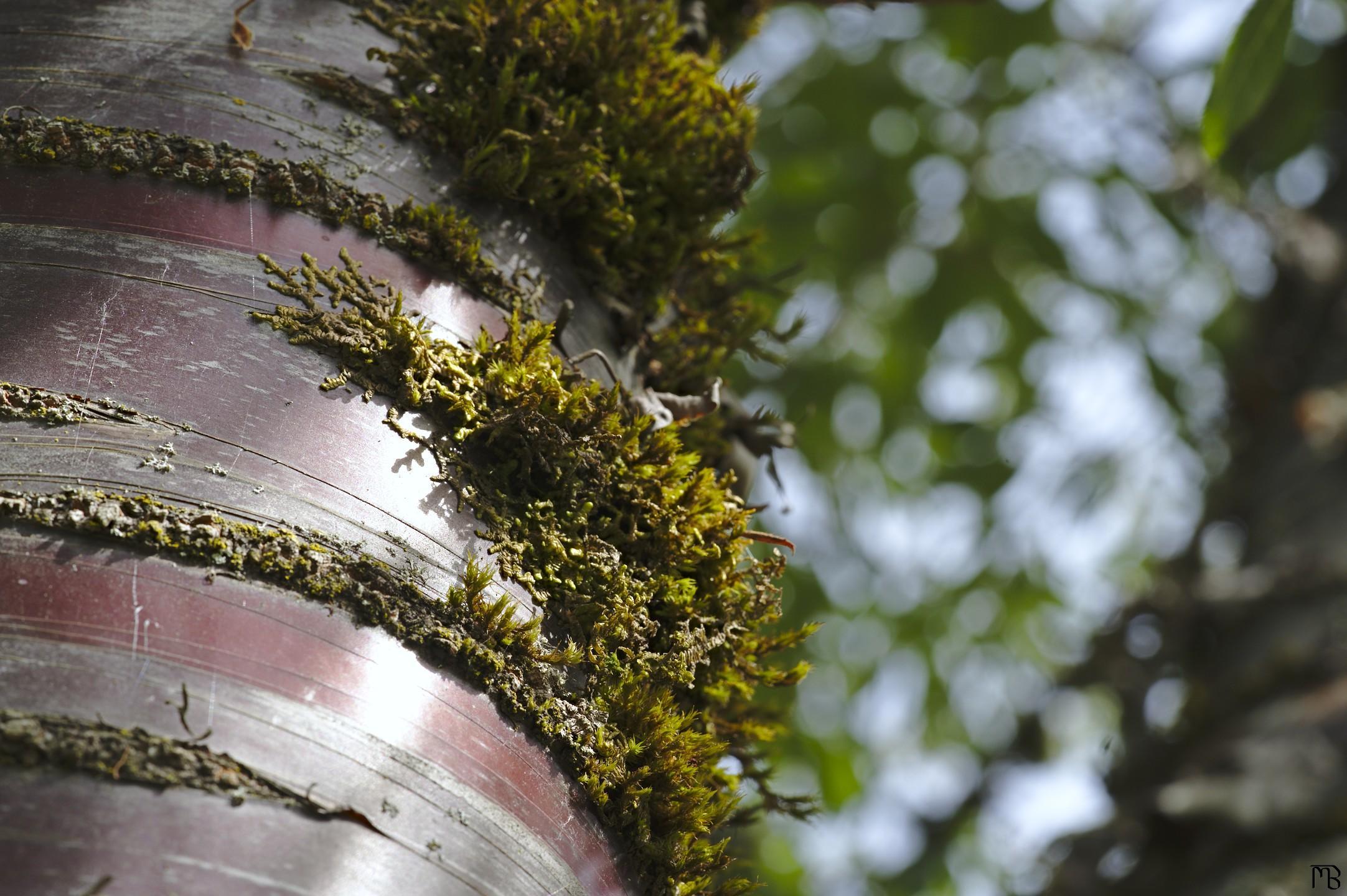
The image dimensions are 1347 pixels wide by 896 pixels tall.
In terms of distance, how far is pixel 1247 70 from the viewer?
1515 mm

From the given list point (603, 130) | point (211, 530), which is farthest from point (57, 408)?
point (603, 130)

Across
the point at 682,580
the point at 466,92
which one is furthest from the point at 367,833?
the point at 466,92

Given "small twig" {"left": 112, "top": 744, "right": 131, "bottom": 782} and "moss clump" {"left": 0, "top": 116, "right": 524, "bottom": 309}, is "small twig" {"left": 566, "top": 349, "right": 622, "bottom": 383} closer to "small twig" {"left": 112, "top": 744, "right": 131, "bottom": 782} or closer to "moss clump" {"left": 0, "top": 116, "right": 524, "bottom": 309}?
"moss clump" {"left": 0, "top": 116, "right": 524, "bottom": 309}

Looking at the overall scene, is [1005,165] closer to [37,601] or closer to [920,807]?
[920,807]

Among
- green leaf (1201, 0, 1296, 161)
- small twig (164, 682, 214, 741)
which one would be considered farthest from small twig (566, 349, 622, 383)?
green leaf (1201, 0, 1296, 161)

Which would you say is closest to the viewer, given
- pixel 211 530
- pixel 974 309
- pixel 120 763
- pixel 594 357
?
pixel 120 763

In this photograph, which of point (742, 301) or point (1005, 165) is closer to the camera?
point (742, 301)

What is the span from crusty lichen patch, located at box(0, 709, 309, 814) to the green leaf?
63.2 inches

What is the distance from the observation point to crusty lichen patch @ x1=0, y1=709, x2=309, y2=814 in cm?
74

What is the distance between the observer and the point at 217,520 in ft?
2.93

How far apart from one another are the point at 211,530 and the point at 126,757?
0.21 m

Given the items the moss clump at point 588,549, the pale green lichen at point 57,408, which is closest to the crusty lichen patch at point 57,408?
the pale green lichen at point 57,408

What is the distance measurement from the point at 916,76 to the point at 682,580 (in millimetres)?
3510

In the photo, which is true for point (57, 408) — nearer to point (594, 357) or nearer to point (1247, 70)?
point (594, 357)
